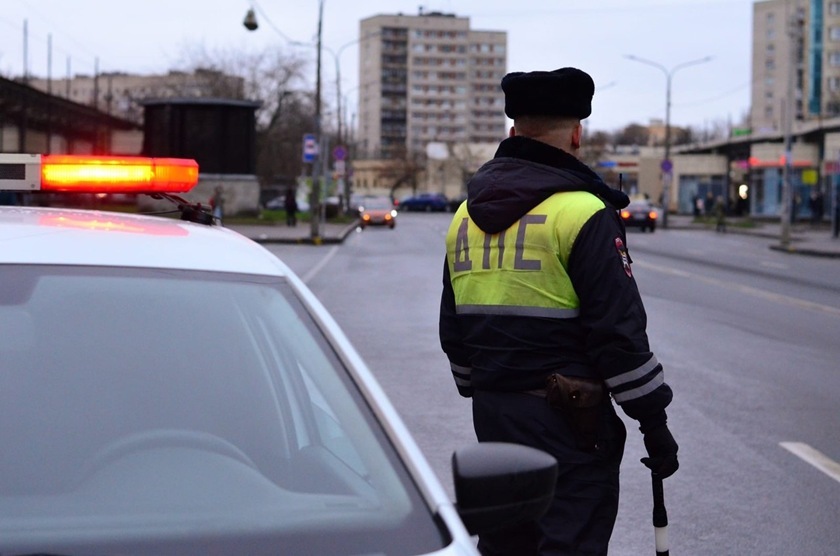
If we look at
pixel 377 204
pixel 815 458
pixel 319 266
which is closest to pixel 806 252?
pixel 319 266

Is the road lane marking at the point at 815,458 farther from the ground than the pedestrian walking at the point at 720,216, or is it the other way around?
the pedestrian walking at the point at 720,216

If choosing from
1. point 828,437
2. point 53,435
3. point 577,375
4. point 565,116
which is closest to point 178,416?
point 53,435

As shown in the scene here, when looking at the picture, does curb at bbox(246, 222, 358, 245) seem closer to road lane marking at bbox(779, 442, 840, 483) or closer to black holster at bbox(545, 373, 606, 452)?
road lane marking at bbox(779, 442, 840, 483)

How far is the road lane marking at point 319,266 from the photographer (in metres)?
22.6

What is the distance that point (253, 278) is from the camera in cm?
293

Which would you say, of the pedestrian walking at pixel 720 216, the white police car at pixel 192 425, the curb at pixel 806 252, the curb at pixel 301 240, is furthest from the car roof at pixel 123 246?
the pedestrian walking at pixel 720 216

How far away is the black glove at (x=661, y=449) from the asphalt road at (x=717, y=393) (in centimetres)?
231

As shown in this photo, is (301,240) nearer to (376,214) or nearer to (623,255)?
(376,214)

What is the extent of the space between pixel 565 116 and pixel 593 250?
1.47 ft

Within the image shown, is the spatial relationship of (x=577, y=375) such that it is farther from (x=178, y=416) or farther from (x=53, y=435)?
(x=53, y=435)

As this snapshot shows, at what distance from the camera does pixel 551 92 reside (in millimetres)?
3635

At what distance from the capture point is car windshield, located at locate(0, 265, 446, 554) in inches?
94.7

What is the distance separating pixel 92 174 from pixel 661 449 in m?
1.94

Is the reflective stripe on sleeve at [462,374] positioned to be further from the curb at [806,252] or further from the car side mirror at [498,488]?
the curb at [806,252]
